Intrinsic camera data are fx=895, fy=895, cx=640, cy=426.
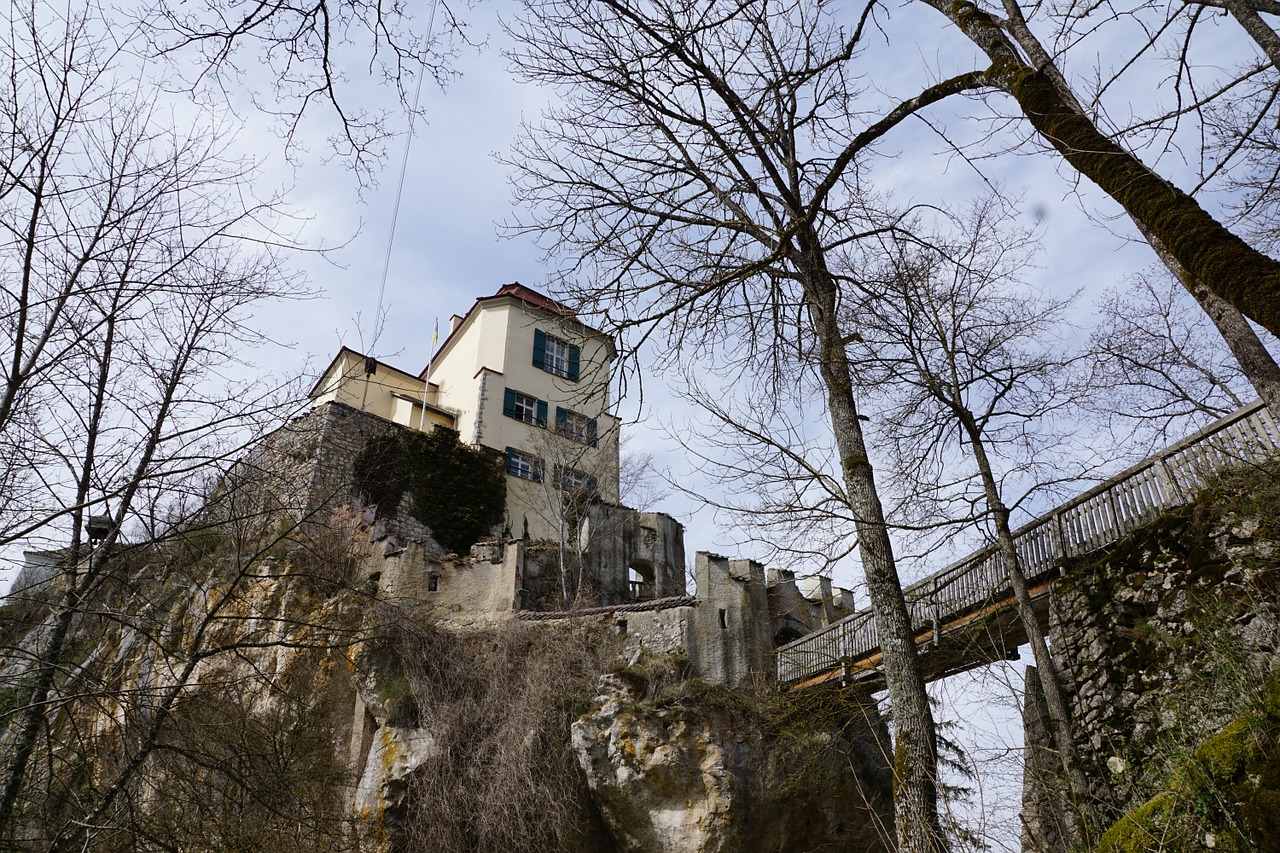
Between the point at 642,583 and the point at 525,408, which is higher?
the point at 525,408

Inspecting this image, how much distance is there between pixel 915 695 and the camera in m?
6.27

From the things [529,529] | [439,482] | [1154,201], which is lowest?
[1154,201]

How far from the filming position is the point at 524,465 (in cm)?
2467

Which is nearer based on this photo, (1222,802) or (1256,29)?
(1222,802)

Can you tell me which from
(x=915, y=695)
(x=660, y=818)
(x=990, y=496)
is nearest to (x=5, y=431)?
(x=915, y=695)

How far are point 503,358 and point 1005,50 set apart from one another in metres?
21.1

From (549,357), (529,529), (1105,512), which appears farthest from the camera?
(549,357)

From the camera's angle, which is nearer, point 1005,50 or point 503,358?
point 1005,50

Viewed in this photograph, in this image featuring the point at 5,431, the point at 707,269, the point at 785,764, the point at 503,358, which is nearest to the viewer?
the point at 5,431

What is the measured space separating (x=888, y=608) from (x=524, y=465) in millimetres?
18710

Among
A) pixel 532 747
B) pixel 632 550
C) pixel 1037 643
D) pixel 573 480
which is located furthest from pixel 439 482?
pixel 1037 643

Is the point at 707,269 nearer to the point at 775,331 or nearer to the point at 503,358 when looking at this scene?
the point at 775,331

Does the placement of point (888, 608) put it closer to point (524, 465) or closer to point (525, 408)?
point (524, 465)

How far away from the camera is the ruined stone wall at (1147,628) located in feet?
26.1
